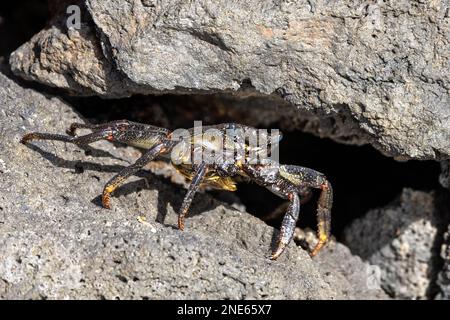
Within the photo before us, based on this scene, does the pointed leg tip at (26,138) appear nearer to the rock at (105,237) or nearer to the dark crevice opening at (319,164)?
the rock at (105,237)

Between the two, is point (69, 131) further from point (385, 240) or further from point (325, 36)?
point (385, 240)

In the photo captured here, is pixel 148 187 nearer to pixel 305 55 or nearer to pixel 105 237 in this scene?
pixel 105 237

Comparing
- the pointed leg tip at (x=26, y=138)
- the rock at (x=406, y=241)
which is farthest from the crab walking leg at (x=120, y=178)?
the rock at (x=406, y=241)

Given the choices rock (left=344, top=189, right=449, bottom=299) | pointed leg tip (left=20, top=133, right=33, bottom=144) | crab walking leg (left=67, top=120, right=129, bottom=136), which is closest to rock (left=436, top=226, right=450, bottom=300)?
rock (left=344, top=189, right=449, bottom=299)

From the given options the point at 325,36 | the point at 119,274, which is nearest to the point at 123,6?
the point at 325,36

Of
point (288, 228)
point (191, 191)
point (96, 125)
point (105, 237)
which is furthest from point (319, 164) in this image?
point (105, 237)

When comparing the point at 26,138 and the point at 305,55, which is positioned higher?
the point at 305,55

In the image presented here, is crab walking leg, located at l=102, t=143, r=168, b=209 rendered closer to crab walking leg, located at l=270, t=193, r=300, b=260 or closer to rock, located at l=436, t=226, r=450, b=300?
crab walking leg, located at l=270, t=193, r=300, b=260
